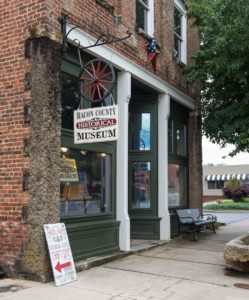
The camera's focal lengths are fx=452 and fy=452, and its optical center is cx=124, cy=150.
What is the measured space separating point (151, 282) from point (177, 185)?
6.63 metres

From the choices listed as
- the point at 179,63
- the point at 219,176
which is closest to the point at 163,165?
the point at 179,63

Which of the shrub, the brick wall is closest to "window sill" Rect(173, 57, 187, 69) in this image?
the brick wall

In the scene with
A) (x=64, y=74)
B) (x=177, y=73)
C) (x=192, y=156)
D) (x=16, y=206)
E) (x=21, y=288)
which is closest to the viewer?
(x=21, y=288)

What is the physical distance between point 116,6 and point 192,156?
243 inches

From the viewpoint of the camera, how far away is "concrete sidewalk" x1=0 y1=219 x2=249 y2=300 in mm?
6812

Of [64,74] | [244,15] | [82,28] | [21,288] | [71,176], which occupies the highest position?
[244,15]

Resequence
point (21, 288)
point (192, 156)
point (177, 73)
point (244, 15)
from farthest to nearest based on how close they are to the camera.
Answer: point (192, 156)
point (177, 73)
point (244, 15)
point (21, 288)

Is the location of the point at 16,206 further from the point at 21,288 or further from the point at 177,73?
the point at 177,73

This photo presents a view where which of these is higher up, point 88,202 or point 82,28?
point 82,28

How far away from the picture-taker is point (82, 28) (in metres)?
8.83

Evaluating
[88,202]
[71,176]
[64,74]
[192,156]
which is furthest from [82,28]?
[192,156]

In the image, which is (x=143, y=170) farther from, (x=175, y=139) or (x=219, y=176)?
(x=219, y=176)

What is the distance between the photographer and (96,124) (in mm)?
7953

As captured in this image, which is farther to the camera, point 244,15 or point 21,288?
point 244,15
